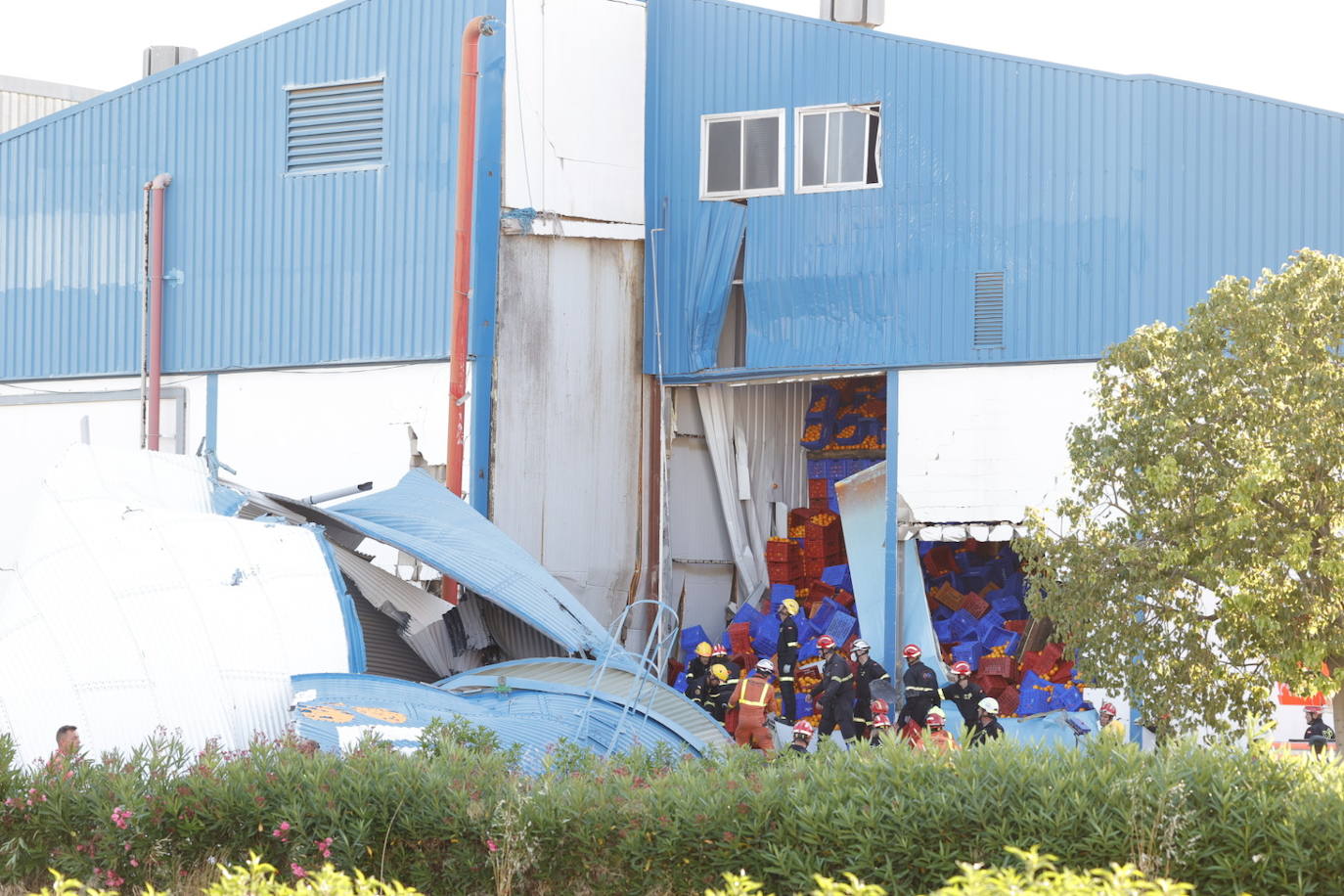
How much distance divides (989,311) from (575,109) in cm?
640

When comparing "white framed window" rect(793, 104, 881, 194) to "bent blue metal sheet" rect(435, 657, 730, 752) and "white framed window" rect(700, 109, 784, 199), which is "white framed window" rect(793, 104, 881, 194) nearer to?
"white framed window" rect(700, 109, 784, 199)

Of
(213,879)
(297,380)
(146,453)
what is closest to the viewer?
(213,879)

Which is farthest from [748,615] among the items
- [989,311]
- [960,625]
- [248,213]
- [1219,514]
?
[1219,514]

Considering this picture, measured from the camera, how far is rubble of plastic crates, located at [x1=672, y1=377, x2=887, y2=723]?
24.2 metres

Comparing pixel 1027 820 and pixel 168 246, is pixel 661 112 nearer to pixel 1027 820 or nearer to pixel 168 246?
pixel 168 246

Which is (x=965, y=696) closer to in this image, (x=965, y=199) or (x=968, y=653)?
(x=968, y=653)

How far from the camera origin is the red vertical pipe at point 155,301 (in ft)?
80.9

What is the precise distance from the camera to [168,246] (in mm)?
24938

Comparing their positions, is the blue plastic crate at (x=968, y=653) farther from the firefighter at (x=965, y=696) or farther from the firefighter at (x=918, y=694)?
the firefighter at (x=918, y=694)

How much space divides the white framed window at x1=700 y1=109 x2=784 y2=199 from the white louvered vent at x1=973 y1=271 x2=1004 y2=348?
3.26m

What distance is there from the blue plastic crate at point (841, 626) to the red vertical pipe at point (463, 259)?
5.58 metres

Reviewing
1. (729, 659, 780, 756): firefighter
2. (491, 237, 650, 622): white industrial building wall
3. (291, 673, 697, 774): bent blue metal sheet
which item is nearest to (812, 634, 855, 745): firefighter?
(729, 659, 780, 756): firefighter

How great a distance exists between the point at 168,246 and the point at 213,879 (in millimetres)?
16642

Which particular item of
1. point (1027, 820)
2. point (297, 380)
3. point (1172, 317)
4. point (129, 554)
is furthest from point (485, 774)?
point (297, 380)
